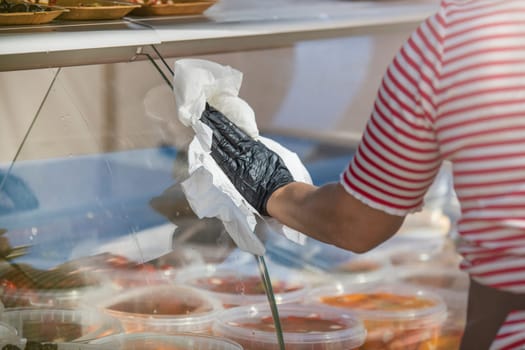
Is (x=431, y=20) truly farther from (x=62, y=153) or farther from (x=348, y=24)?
(x=348, y=24)

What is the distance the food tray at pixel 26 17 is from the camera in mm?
1595

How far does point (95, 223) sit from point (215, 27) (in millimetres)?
559

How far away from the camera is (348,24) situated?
2363mm

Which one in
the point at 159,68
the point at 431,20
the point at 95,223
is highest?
the point at 431,20

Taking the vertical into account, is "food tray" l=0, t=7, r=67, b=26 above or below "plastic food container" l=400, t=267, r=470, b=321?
above

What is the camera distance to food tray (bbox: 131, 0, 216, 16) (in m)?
1.99

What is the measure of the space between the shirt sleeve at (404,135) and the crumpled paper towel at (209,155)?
0.39 metres

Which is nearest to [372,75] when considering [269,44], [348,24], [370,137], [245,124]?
[348,24]

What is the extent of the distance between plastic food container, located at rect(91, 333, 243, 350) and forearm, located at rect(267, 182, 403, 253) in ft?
0.89

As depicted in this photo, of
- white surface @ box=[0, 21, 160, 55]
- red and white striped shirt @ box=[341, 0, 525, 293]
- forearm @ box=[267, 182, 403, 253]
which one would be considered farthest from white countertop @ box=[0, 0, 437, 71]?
red and white striped shirt @ box=[341, 0, 525, 293]

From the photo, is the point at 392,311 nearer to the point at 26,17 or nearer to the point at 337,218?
the point at 337,218

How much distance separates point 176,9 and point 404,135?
1081 mm

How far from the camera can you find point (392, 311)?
6.39 feet

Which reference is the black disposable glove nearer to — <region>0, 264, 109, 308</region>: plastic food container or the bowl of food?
<region>0, 264, 109, 308</region>: plastic food container
